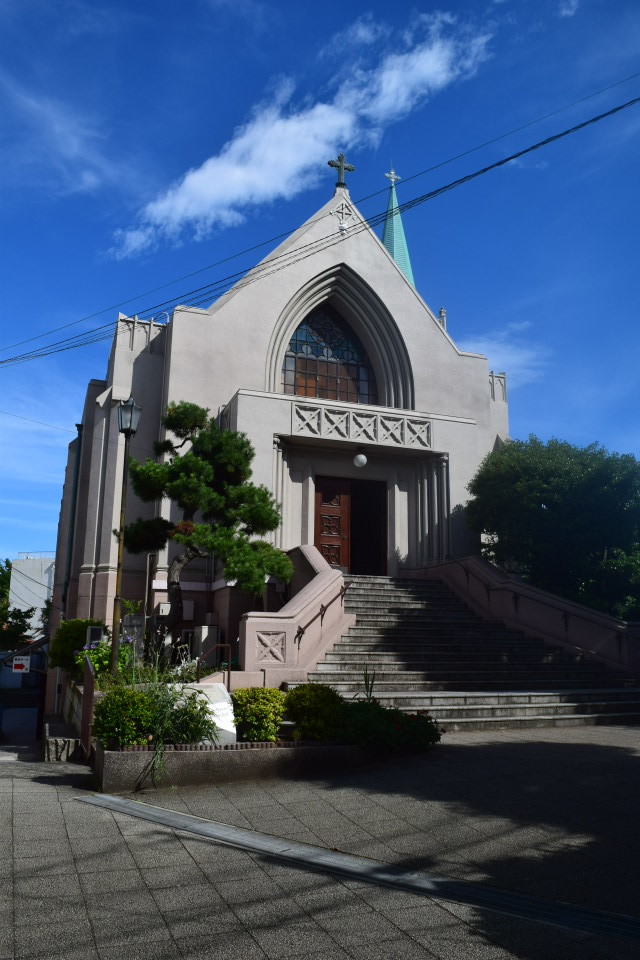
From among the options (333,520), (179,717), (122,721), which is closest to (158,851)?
(122,721)

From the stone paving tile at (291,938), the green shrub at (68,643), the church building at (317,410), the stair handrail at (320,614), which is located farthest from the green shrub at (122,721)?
the church building at (317,410)

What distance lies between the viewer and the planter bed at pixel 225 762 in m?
8.00

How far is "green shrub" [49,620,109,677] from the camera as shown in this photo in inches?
609

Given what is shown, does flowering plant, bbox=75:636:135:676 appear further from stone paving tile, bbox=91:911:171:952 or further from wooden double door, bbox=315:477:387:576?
wooden double door, bbox=315:477:387:576

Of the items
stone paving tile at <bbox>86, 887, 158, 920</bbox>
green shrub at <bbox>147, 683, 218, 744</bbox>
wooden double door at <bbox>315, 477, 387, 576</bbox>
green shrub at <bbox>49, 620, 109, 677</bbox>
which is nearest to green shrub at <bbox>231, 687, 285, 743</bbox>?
green shrub at <bbox>147, 683, 218, 744</bbox>

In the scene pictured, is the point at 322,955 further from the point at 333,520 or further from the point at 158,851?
the point at 333,520

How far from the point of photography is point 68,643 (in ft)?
51.1

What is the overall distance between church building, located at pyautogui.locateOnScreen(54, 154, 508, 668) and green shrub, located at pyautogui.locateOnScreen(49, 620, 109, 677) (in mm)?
2339

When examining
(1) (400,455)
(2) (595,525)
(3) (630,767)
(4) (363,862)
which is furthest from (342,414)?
(4) (363,862)

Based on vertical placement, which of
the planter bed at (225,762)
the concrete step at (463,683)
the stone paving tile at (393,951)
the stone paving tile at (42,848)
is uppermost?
the concrete step at (463,683)

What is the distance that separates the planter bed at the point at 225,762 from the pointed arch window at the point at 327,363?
45.3ft

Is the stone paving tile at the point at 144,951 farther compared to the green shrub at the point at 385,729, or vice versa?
the green shrub at the point at 385,729

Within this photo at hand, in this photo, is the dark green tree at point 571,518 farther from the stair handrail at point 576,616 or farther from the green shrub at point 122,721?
the green shrub at point 122,721

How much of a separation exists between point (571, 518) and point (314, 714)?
9.71 metres
